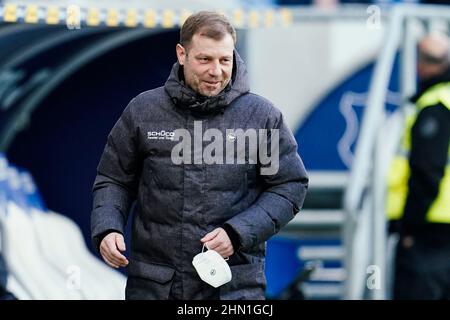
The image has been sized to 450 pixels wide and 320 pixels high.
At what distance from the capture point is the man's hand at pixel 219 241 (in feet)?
14.6

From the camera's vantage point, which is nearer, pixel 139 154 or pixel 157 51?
pixel 139 154

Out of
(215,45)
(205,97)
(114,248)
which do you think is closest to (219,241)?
(114,248)

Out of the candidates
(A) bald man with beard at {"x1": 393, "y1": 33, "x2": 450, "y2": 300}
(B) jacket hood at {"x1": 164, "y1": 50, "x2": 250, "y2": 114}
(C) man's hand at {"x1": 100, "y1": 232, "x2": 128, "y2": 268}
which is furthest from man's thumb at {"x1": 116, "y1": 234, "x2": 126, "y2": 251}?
(A) bald man with beard at {"x1": 393, "y1": 33, "x2": 450, "y2": 300}

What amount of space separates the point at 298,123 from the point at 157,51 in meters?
1.82

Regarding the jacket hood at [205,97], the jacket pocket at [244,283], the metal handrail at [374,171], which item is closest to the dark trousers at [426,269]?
the metal handrail at [374,171]

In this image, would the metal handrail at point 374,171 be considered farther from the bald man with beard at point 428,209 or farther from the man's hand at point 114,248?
the man's hand at point 114,248

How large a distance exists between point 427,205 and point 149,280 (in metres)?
2.70

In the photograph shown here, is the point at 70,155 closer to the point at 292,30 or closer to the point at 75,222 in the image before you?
the point at 75,222

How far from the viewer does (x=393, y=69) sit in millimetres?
8984

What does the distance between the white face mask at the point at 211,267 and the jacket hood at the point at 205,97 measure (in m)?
0.47

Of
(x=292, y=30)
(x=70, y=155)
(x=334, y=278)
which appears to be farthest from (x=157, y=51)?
(x=334, y=278)

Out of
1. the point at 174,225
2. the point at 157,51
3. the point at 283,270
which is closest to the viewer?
the point at 174,225

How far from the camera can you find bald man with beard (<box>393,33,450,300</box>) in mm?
6980
